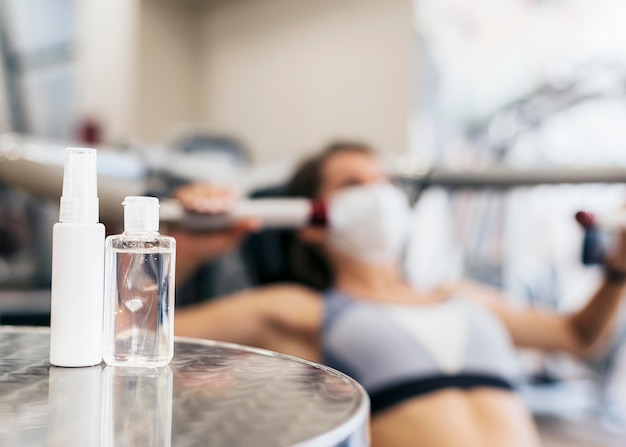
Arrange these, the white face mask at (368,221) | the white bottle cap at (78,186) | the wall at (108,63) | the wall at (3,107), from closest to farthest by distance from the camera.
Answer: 1. the white bottle cap at (78,186)
2. the white face mask at (368,221)
3. the wall at (3,107)
4. the wall at (108,63)

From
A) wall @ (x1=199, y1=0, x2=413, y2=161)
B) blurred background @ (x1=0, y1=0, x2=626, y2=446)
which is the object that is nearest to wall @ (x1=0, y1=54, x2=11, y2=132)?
blurred background @ (x1=0, y1=0, x2=626, y2=446)

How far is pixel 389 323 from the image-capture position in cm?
111

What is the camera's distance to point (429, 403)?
1.04 meters

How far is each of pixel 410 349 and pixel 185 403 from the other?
0.68 m

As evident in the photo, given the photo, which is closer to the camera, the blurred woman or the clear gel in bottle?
the clear gel in bottle

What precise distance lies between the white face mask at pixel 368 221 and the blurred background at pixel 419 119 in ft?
0.84

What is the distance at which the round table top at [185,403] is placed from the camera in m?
0.38

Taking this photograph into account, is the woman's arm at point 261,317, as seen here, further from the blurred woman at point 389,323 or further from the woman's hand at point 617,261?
the woman's hand at point 617,261

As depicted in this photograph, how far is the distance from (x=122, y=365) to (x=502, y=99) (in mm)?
1818

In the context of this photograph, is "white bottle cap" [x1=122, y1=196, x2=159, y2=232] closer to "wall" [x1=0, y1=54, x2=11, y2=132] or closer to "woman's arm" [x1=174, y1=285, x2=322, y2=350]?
"woman's arm" [x1=174, y1=285, x2=322, y2=350]

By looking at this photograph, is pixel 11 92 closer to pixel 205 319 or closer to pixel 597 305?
pixel 205 319

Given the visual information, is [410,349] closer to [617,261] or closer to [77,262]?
[617,261]

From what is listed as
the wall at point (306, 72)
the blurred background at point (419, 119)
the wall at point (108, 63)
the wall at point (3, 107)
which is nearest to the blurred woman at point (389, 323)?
the blurred background at point (419, 119)

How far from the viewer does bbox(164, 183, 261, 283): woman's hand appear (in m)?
1.05
